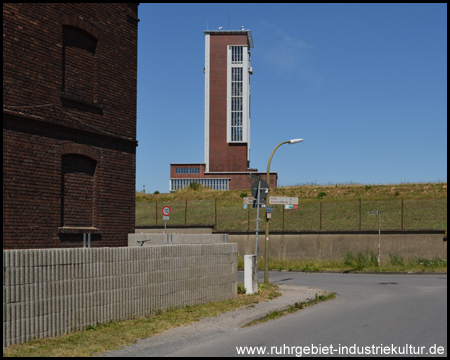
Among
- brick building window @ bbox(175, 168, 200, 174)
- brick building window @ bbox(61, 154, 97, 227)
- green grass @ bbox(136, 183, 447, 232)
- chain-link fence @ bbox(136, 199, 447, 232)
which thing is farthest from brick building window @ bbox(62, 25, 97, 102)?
brick building window @ bbox(175, 168, 200, 174)

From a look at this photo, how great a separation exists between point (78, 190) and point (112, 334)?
24.1 feet

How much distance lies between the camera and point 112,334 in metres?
8.69

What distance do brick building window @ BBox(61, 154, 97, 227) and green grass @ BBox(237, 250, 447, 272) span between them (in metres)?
13.0

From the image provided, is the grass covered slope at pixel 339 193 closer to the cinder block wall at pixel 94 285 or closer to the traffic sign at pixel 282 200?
the traffic sign at pixel 282 200

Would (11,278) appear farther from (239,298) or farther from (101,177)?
(101,177)

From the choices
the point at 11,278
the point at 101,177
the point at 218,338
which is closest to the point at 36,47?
the point at 101,177

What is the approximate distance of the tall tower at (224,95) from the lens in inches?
3548

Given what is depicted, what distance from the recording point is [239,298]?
1377 cm

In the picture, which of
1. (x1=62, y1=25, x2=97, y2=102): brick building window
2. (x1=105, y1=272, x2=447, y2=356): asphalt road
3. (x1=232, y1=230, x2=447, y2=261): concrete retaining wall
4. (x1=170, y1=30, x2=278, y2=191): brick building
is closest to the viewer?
(x1=105, y1=272, x2=447, y2=356): asphalt road

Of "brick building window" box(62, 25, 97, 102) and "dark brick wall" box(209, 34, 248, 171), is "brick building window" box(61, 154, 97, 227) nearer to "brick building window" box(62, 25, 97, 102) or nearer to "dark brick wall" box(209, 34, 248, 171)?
"brick building window" box(62, 25, 97, 102)

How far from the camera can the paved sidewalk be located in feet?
25.6

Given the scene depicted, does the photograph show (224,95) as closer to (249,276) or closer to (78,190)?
(78,190)

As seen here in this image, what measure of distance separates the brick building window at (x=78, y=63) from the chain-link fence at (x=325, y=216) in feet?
69.7

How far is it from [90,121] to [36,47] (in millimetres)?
2563
